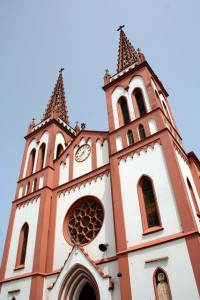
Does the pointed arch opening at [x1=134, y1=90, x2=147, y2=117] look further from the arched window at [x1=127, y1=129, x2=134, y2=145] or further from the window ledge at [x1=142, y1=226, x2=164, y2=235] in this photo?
the window ledge at [x1=142, y1=226, x2=164, y2=235]

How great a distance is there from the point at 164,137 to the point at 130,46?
45.9 ft

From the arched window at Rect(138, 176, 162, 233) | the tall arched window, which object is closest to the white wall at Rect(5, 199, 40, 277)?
the arched window at Rect(138, 176, 162, 233)

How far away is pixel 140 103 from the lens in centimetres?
1573

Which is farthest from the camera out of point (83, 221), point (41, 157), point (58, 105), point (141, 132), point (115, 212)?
point (58, 105)

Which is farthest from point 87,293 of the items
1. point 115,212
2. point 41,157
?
point 41,157

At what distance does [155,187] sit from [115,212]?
2247 mm

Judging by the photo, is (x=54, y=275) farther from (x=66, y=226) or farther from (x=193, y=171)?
(x=193, y=171)

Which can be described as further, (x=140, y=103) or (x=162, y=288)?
(x=140, y=103)

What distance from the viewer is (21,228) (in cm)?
1602

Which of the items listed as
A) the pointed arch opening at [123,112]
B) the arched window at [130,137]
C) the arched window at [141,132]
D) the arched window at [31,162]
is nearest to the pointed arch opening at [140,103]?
the arched window at [141,132]

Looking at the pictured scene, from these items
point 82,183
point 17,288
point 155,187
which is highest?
point 82,183

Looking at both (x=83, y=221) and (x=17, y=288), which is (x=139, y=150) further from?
(x=17, y=288)

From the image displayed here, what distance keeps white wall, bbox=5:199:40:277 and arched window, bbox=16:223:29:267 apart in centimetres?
21

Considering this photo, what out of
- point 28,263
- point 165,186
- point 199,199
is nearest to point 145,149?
point 165,186
